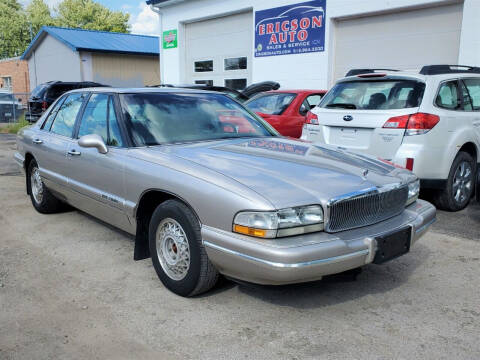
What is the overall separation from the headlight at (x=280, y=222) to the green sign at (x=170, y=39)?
15026mm

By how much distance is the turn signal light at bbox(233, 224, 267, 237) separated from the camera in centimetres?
279

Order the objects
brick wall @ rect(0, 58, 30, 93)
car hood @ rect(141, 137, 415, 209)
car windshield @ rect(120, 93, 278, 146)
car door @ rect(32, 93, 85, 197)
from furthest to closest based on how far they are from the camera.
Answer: brick wall @ rect(0, 58, 30, 93), car door @ rect(32, 93, 85, 197), car windshield @ rect(120, 93, 278, 146), car hood @ rect(141, 137, 415, 209)

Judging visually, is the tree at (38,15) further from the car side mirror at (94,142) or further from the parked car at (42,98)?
the car side mirror at (94,142)

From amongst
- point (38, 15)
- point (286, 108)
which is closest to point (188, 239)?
point (286, 108)

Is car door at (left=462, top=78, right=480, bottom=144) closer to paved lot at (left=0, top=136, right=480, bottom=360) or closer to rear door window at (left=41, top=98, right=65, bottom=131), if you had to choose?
paved lot at (left=0, top=136, right=480, bottom=360)

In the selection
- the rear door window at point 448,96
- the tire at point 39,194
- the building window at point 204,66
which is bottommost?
the tire at point 39,194

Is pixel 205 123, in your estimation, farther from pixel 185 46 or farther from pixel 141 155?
pixel 185 46

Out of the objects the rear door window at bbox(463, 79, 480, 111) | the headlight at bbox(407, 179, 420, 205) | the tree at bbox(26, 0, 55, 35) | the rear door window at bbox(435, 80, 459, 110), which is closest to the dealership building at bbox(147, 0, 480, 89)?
the rear door window at bbox(463, 79, 480, 111)

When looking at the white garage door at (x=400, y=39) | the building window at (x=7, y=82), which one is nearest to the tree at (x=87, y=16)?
the building window at (x=7, y=82)

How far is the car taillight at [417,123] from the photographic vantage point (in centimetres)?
536

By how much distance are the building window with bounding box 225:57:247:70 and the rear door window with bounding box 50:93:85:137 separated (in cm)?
998

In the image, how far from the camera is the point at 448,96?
574 cm

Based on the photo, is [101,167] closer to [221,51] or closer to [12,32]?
[221,51]

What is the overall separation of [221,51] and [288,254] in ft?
44.4
